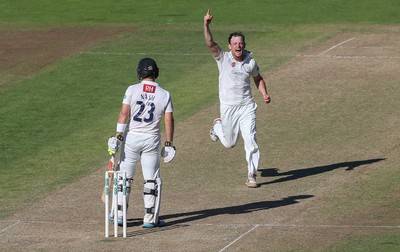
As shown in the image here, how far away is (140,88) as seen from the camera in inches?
708

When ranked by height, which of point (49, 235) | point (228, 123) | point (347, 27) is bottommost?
point (49, 235)

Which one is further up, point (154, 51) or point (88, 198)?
point (154, 51)

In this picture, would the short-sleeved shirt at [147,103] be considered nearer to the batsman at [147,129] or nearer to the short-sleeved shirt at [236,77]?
the batsman at [147,129]

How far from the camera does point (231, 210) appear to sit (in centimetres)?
1916

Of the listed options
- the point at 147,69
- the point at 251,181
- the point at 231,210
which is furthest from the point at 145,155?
the point at 251,181

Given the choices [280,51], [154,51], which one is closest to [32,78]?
[154,51]

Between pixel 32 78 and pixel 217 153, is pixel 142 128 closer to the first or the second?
pixel 217 153

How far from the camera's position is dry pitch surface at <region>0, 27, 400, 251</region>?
685 inches

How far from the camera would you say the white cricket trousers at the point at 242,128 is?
822 inches

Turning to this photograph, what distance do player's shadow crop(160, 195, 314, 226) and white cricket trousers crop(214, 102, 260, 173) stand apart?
126cm

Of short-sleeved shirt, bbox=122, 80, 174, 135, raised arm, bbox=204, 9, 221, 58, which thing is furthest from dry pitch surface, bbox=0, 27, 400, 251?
raised arm, bbox=204, 9, 221, 58

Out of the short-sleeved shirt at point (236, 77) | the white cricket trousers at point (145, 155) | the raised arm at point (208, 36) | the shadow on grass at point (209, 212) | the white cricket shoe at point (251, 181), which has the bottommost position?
the shadow on grass at point (209, 212)

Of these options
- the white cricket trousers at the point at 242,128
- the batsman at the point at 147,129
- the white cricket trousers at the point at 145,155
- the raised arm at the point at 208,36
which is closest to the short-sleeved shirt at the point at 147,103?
the batsman at the point at 147,129

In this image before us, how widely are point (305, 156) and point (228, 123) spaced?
220 cm
